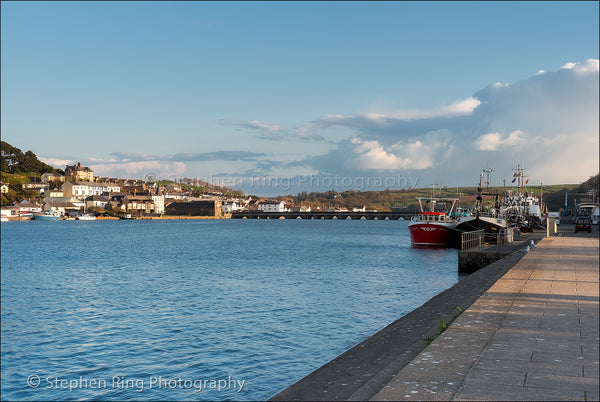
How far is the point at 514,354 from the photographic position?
314 inches

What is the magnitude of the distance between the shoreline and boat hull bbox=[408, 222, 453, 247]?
51.6m

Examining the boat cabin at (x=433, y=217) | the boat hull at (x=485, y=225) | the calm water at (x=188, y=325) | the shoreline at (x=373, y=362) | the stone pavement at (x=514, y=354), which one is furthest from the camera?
the boat cabin at (x=433, y=217)

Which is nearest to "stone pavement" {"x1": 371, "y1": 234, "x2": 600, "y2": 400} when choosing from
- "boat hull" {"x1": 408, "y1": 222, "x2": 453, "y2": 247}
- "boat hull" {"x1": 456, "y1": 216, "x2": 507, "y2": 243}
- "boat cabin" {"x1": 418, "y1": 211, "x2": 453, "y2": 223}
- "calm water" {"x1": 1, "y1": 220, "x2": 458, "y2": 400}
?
"calm water" {"x1": 1, "y1": 220, "x2": 458, "y2": 400}

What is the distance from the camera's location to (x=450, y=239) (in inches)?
2682

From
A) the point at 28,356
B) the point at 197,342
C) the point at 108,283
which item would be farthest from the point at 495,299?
the point at 108,283

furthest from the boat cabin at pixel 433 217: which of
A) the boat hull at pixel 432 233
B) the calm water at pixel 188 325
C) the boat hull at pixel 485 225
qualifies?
the calm water at pixel 188 325

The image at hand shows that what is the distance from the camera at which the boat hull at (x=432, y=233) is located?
222 feet

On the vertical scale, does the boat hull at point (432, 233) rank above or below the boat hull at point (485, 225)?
below

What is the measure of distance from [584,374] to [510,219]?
8549 cm

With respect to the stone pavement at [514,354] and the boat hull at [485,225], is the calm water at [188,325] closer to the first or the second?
the stone pavement at [514,354]

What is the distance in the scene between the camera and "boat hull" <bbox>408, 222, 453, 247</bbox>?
2662 inches

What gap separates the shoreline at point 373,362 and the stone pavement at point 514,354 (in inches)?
27.2

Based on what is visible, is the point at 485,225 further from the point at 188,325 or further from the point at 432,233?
the point at 188,325

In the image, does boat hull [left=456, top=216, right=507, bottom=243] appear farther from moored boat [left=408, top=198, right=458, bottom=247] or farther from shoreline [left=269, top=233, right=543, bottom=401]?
shoreline [left=269, top=233, right=543, bottom=401]
